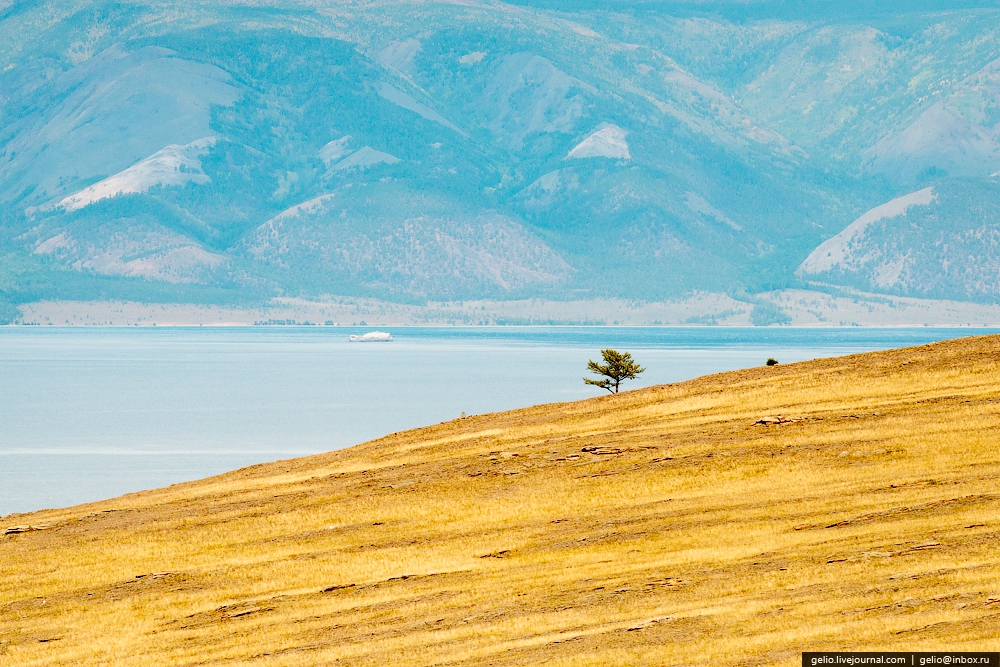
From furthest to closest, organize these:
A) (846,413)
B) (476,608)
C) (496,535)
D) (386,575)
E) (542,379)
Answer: (542,379)
(846,413)
(496,535)
(386,575)
(476,608)

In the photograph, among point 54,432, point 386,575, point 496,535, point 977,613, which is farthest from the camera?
point 54,432

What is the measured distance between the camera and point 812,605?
73.6ft

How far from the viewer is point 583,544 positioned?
91.0ft

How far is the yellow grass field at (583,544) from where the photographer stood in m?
22.6

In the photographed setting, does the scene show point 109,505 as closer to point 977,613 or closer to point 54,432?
point 977,613

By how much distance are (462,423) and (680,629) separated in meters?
19.3

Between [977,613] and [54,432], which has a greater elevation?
[54,432]

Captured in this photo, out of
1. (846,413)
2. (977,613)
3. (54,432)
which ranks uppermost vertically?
(54,432)

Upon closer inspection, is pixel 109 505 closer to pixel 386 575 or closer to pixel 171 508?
pixel 171 508

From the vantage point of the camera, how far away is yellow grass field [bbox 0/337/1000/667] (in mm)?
22594

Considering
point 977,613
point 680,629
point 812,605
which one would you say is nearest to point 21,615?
point 680,629

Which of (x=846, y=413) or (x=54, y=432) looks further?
(x=54, y=432)

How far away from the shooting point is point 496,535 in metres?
29.1

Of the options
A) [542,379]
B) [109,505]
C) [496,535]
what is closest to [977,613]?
[496,535]
